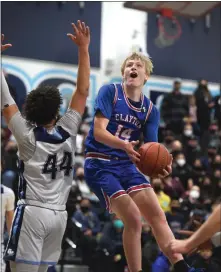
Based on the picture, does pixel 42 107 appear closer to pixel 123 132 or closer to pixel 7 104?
pixel 7 104

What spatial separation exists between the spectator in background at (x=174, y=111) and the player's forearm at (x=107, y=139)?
1042cm

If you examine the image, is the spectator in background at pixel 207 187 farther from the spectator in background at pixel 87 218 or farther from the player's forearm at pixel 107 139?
the player's forearm at pixel 107 139

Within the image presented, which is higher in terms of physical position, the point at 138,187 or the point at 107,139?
the point at 107,139

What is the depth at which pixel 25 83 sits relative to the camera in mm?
15898

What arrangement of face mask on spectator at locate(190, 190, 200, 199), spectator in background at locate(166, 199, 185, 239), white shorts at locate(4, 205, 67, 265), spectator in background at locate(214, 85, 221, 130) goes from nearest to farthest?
1. white shorts at locate(4, 205, 67, 265)
2. spectator in background at locate(166, 199, 185, 239)
3. face mask on spectator at locate(190, 190, 200, 199)
4. spectator in background at locate(214, 85, 221, 130)

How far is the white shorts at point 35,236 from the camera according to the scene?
13.6 ft

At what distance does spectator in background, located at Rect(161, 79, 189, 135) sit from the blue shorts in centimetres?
1011

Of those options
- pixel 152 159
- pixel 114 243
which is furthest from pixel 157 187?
pixel 152 159

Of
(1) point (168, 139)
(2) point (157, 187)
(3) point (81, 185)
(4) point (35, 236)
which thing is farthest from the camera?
(1) point (168, 139)

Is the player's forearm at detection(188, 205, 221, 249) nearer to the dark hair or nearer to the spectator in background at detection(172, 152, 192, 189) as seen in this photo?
the dark hair

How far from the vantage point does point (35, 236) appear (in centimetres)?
416

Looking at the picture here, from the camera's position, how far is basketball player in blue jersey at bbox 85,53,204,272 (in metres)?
5.04

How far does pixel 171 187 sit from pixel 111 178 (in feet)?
23.1

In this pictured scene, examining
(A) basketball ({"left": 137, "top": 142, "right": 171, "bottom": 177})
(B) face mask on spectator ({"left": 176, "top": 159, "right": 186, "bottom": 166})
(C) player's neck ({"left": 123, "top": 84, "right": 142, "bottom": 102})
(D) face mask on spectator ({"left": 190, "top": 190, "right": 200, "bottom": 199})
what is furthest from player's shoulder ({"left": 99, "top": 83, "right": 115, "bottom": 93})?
(B) face mask on spectator ({"left": 176, "top": 159, "right": 186, "bottom": 166})
